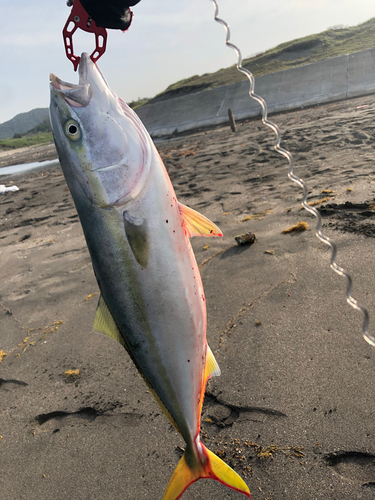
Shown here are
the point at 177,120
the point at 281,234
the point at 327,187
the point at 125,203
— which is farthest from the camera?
the point at 177,120

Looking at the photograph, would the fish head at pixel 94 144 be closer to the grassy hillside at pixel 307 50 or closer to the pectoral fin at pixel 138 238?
the pectoral fin at pixel 138 238

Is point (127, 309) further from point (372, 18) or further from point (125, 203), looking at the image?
point (372, 18)

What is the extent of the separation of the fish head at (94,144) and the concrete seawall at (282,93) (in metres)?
22.8

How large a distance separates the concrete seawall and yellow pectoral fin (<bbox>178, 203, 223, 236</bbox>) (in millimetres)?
22739

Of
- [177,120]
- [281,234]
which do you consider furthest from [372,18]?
[281,234]

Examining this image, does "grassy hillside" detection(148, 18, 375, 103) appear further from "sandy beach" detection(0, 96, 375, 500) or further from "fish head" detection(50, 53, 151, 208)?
"fish head" detection(50, 53, 151, 208)

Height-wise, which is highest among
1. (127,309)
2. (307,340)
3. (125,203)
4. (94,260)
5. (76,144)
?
(76,144)

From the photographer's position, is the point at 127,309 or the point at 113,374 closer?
the point at 127,309

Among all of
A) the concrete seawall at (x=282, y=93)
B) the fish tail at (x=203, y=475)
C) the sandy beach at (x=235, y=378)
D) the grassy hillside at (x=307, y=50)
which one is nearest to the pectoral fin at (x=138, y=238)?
the fish tail at (x=203, y=475)

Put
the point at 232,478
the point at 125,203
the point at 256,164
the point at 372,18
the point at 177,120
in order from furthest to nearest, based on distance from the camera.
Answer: the point at 372,18 < the point at 177,120 < the point at 256,164 < the point at 232,478 < the point at 125,203

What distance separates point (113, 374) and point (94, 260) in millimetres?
1818

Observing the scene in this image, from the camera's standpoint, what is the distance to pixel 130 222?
159cm

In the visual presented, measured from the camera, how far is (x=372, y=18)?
39344 mm

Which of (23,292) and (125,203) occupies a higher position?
(125,203)
